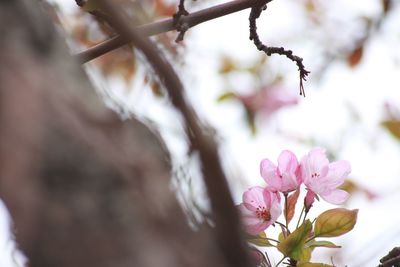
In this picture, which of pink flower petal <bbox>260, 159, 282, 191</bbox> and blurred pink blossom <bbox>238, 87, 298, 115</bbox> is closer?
pink flower petal <bbox>260, 159, 282, 191</bbox>

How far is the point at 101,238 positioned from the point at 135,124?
98 millimetres

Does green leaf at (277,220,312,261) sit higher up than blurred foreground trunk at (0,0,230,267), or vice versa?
green leaf at (277,220,312,261)

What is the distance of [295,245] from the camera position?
0.74 meters

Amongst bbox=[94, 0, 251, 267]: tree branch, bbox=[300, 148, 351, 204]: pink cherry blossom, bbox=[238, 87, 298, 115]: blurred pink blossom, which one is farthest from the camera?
bbox=[238, 87, 298, 115]: blurred pink blossom

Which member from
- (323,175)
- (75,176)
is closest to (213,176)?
(75,176)

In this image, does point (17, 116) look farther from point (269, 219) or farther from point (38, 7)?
point (269, 219)

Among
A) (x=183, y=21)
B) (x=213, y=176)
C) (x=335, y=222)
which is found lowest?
(x=213, y=176)

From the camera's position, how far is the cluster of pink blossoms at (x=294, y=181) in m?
0.81

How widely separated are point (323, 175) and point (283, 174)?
57 mm

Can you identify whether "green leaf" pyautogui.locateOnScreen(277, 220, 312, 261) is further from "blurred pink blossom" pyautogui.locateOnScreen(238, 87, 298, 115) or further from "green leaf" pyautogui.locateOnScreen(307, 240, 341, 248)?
"blurred pink blossom" pyautogui.locateOnScreen(238, 87, 298, 115)

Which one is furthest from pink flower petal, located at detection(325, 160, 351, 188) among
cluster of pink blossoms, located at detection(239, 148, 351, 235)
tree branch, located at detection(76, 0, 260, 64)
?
tree branch, located at detection(76, 0, 260, 64)

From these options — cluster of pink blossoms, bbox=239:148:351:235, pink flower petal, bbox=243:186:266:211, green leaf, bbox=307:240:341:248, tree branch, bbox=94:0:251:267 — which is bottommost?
tree branch, bbox=94:0:251:267

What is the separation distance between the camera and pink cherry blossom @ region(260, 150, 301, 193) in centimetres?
82

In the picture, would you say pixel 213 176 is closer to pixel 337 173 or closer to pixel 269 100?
pixel 337 173
